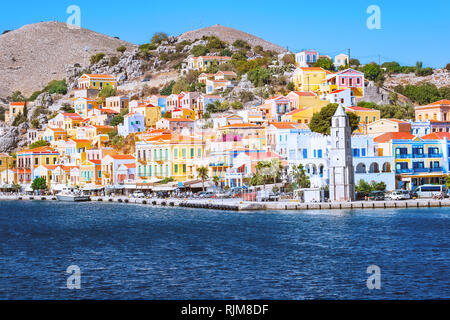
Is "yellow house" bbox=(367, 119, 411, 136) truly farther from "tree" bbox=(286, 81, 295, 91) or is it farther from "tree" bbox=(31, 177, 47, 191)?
"tree" bbox=(31, 177, 47, 191)

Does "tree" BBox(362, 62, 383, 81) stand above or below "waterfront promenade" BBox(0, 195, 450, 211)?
above

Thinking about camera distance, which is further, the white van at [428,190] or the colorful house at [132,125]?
the colorful house at [132,125]

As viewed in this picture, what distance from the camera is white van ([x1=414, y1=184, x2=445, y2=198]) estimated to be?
2378 inches

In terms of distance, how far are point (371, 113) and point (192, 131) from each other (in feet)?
77.8

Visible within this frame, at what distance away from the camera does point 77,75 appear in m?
152

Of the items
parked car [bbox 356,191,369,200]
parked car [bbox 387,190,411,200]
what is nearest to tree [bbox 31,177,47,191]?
parked car [bbox 356,191,369,200]

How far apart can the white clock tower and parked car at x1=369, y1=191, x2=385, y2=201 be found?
263 cm

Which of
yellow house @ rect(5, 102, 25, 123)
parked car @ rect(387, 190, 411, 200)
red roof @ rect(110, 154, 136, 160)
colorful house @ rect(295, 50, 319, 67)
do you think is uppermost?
colorful house @ rect(295, 50, 319, 67)

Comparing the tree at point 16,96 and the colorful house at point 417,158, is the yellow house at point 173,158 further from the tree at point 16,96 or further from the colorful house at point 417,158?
the tree at point 16,96

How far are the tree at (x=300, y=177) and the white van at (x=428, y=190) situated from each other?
374 inches

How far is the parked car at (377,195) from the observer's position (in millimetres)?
58562

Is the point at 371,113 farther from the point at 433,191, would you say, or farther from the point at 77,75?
the point at 77,75

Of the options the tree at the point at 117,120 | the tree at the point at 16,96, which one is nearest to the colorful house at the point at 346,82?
the tree at the point at 117,120
